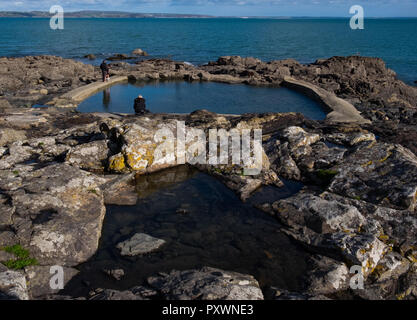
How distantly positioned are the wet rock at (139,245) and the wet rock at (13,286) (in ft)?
8.77

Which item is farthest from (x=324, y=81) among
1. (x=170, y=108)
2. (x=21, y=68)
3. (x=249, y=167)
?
(x=21, y=68)

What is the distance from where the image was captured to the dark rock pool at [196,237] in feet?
29.6

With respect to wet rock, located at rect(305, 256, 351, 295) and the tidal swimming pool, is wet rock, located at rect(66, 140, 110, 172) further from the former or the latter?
the tidal swimming pool

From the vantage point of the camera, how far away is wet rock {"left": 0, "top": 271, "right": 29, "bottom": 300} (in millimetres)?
7216

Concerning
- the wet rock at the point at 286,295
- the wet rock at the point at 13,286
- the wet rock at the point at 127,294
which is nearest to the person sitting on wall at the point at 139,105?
the wet rock at the point at 13,286

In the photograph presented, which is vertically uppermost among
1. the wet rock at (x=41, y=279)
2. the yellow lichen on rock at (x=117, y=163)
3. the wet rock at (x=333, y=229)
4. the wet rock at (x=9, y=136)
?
the wet rock at (x=9, y=136)

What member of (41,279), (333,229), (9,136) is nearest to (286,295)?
(333,229)

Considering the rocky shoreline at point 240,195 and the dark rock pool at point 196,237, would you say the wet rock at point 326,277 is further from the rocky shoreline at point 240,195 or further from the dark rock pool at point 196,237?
the dark rock pool at point 196,237

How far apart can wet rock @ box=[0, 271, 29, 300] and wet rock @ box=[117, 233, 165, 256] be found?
267cm

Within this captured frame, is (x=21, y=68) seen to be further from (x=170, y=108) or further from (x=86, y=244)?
(x=86, y=244)

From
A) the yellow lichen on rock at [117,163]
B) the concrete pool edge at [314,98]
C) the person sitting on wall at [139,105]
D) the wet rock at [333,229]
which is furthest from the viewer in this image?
the concrete pool edge at [314,98]

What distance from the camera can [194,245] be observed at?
10242 mm

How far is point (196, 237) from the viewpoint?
1064 cm

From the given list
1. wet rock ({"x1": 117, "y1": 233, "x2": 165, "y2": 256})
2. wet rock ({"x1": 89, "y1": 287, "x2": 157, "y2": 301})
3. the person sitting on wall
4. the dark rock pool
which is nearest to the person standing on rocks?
the person sitting on wall
